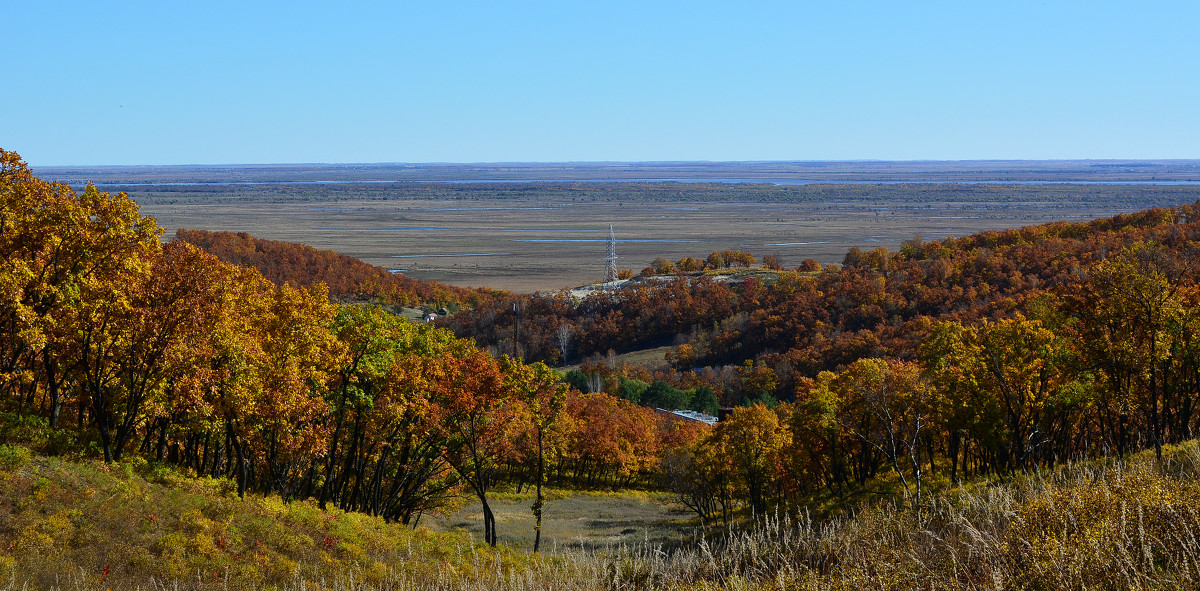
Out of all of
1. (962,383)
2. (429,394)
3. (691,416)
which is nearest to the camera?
(429,394)

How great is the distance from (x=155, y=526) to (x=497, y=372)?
1165 centimetres

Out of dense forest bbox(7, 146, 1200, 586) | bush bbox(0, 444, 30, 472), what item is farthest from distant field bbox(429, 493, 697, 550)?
bush bbox(0, 444, 30, 472)

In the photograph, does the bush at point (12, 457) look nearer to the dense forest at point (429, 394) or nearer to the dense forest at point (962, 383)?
the dense forest at point (429, 394)

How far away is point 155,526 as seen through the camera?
21297mm

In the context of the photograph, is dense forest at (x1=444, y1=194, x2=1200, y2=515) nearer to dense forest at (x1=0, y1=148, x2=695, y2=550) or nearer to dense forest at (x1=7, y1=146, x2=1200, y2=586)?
dense forest at (x1=7, y1=146, x2=1200, y2=586)

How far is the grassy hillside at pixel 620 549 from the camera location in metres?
9.27

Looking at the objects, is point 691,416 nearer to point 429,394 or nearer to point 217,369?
point 429,394

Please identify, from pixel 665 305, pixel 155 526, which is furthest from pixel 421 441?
pixel 665 305

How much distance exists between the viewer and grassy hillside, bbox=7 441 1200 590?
30.4 ft

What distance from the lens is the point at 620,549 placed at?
18.0 m

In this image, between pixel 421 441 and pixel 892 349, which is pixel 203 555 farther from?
pixel 892 349

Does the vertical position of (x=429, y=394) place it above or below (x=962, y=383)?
above

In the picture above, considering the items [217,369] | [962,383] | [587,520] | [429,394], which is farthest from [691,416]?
[217,369]

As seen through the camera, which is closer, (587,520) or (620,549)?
(620,549)
